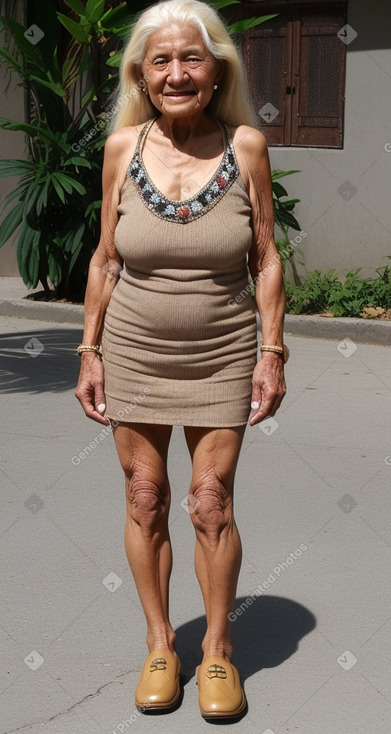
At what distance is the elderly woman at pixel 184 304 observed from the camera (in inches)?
133

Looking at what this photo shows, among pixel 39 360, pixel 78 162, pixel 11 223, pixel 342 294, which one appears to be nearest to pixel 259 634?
pixel 39 360

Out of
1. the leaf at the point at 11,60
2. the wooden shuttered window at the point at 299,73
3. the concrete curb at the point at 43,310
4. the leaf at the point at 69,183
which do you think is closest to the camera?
the leaf at the point at 69,183

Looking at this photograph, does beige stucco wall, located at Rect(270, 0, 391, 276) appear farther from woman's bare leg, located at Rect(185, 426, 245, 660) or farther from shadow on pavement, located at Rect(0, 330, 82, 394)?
woman's bare leg, located at Rect(185, 426, 245, 660)

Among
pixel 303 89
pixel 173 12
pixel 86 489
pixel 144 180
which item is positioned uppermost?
pixel 173 12

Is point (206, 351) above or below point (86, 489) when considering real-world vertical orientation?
above

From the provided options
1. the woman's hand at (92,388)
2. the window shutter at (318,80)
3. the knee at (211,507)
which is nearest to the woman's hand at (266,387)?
the knee at (211,507)

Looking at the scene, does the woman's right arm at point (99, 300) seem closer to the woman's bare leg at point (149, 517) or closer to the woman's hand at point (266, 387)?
the woman's bare leg at point (149, 517)

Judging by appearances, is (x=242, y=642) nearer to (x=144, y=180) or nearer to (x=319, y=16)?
(x=144, y=180)

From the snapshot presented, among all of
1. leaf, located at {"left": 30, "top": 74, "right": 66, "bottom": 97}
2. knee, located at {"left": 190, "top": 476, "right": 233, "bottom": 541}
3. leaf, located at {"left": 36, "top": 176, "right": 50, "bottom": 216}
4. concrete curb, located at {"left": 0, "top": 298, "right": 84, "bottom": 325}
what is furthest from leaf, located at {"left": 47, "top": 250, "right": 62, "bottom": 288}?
knee, located at {"left": 190, "top": 476, "right": 233, "bottom": 541}

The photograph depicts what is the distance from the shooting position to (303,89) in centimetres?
1067

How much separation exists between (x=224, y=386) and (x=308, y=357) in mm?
5300

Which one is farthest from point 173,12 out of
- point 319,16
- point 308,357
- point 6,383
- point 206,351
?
point 319,16

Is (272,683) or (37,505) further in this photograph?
(37,505)

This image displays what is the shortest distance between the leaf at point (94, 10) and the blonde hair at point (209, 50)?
22.2 ft
